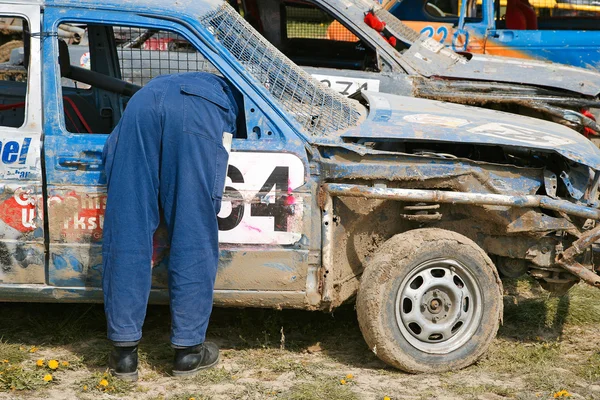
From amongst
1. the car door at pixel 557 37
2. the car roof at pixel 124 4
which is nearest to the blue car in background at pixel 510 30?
the car door at pixel 557 37

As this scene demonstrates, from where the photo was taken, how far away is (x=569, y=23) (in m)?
9.34

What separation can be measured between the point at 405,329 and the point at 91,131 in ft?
7.31

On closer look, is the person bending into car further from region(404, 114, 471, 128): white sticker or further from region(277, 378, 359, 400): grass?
region(404, 114, 471, 128): white sticker

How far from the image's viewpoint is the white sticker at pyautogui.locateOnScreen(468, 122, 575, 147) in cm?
459

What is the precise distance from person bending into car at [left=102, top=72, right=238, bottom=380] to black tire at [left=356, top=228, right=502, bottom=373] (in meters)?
0.84

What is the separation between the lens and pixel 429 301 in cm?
457

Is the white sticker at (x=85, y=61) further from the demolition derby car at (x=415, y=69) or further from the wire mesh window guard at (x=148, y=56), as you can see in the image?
the demolition derby car at (x=415, y=69)

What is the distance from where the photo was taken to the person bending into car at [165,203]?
165 inches

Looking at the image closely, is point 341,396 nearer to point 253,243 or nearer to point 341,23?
point 253,243

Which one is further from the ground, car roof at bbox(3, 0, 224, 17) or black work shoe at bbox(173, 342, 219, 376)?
car roof at bbox(3, 0, 224, 17)

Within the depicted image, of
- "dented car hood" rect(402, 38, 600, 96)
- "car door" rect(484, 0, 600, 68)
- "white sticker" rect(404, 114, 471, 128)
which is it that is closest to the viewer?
"white sticker" rect(404, 114, 471, 128)

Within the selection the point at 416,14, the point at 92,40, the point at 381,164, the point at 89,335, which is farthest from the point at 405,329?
the point at 416,14

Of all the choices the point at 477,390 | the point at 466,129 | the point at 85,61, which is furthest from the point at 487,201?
the point at 85,61

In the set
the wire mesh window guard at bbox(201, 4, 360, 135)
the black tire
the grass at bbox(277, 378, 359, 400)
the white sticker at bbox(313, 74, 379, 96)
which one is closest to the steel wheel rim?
the black tire
